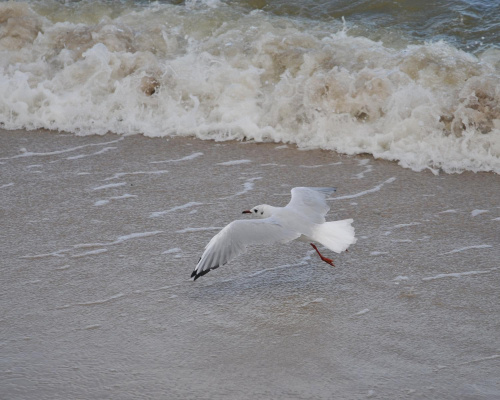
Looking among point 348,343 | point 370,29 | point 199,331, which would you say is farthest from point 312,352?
point 370,29

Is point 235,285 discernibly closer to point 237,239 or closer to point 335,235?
point 237,239

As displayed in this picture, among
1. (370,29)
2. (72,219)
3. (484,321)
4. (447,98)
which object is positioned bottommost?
(484,321)

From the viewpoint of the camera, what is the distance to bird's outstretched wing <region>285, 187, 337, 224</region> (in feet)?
14.9

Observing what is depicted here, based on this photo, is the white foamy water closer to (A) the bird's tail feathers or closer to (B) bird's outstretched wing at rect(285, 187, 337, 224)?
(B) bird's outstretched wing at rect(285, 187, 337, 224)

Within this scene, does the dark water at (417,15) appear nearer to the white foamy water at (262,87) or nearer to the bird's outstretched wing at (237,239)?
the white foamy water at (262,87)

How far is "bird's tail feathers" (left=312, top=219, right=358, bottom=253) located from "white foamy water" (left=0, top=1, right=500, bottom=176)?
6.70 feet

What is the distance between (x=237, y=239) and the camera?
417 centimetres

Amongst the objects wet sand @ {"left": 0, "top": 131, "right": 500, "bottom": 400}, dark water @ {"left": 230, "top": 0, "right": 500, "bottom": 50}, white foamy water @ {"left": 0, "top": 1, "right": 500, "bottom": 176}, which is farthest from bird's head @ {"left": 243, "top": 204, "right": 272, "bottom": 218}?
dark water @ {"left": 230, "top": 0, "right": 500, "bottom": 50}

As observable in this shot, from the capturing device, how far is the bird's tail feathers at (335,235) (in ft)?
13.8

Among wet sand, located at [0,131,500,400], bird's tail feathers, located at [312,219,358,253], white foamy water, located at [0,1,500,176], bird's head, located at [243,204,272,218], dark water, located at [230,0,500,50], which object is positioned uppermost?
dark water, located at [230,0,500,50]

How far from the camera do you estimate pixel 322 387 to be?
3.29m

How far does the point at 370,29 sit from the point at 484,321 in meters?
5.84

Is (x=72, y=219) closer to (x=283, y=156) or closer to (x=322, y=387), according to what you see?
(x=283, y=156)

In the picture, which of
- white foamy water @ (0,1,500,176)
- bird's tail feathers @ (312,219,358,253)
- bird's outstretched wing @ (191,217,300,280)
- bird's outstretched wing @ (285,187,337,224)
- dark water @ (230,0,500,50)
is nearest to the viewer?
bird's outstretched wing @ (191,217,300,280)
